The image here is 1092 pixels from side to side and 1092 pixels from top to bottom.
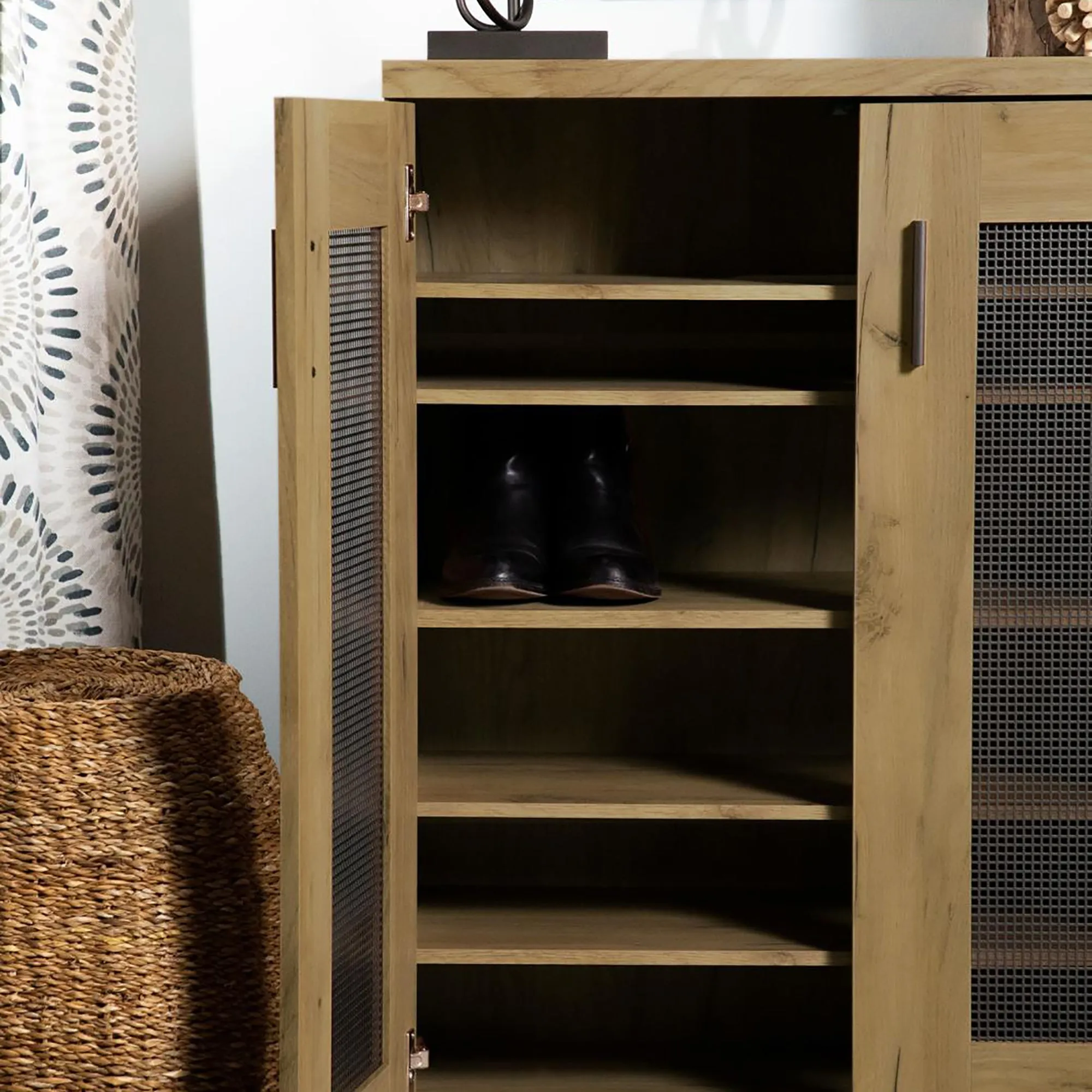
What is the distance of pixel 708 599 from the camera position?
1513mm

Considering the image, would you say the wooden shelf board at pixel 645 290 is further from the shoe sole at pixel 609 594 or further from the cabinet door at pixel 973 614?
the shoe sole at pixel 609 594

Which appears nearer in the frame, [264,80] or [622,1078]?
[622,1078]

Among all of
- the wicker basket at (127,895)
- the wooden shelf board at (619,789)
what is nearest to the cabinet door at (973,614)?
the wooden shelf board at (619,789)

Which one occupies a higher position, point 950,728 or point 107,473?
point 107,473

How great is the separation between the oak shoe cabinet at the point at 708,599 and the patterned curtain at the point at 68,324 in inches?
14.5

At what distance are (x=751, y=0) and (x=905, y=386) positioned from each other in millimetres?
682

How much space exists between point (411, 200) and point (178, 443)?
0.72m

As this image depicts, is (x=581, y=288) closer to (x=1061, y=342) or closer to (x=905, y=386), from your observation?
(x=905, y=386)

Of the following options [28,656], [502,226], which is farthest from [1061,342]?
[28,656]

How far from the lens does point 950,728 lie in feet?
4.51

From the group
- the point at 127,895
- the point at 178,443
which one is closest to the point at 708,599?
the point at 127,895

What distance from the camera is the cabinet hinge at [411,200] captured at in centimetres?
131

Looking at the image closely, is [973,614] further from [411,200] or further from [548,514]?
[411,200]

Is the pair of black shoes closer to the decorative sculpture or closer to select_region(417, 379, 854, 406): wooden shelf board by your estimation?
select_region(417, 379, 854, 406): wooden shelf board
